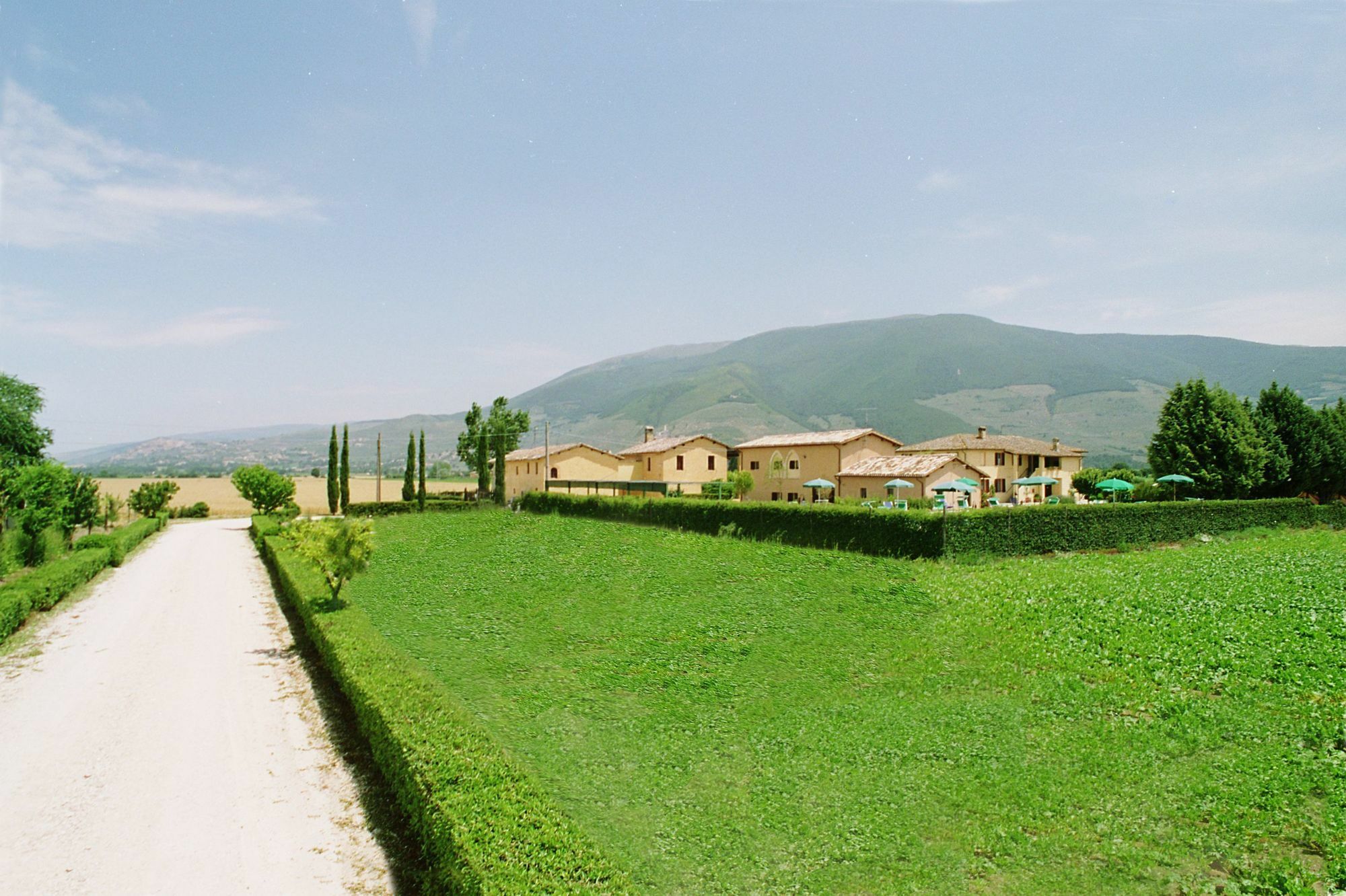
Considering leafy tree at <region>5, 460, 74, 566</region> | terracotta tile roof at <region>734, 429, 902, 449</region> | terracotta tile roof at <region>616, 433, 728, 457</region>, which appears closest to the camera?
leafy tree at <region>5, 460, 74, 566</region>

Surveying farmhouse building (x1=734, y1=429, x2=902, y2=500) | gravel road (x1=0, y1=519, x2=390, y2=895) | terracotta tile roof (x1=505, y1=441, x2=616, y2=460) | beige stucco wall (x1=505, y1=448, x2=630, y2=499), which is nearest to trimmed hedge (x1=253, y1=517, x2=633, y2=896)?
gravel road (x1=0, y1=519, x2=390, y2=895)

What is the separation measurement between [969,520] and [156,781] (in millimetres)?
18239

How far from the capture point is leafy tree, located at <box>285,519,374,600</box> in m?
17.6

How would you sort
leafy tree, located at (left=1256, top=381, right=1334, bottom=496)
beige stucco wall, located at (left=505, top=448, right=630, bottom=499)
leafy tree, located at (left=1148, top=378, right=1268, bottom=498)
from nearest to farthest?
leafy tree, located at (left=1256, top=381, right=1334, bottom=496) → leafy tree, located at (left=1148, top=378, right=1268, bottom=498) → beige stucco wall, located at (left=505, top=448, right=630, bottom=499)

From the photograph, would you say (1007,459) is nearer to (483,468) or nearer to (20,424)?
(483,468)

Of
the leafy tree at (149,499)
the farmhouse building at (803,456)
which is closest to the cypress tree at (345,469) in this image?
the leafy tree at (149,499)

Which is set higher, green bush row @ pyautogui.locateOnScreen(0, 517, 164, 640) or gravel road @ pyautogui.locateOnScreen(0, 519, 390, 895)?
green bush row @ pyautogui.locateOnScreen(0, 517, 164, 640)

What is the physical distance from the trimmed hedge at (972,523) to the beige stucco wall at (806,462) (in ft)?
73.2

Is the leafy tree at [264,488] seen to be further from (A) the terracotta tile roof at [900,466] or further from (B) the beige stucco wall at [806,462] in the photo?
(A) the terracotta tile roof at [900,466]

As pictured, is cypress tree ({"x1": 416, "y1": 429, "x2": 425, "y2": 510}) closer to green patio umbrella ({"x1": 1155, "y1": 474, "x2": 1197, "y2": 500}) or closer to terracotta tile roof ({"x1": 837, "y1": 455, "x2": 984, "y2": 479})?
terracotta tile roof ({"x1": 837, "y1": 455, "x2": 984, "y2": 479})

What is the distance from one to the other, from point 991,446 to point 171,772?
174 ft

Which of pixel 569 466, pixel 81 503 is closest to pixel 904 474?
pixel 569 466

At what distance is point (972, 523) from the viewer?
19531 mm

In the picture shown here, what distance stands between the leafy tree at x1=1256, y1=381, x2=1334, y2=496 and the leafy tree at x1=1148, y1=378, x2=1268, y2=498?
35.6 inches
